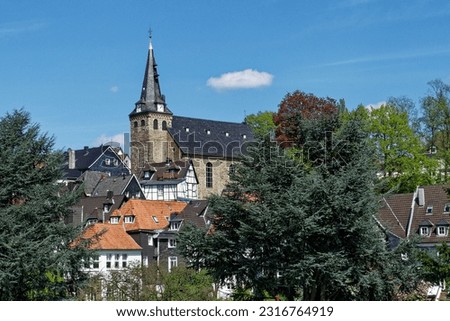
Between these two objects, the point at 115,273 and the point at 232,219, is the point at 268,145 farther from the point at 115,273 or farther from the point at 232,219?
the point at 115,273

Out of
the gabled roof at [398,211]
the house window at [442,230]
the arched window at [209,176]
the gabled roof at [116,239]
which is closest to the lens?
the house window at [442,230]

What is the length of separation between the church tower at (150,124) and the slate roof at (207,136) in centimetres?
161

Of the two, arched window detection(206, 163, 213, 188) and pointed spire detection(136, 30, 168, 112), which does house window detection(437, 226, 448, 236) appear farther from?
pointed spire detection(136, 30, 168, 112)

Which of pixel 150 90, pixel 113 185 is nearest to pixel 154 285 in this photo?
pixel 113 185

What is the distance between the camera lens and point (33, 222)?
22.8 metres

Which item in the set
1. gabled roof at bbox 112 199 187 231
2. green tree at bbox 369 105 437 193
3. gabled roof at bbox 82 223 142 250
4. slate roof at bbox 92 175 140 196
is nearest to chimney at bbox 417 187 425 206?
green tree at bbox 369 105 437 193

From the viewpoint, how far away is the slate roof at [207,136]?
96.5 m

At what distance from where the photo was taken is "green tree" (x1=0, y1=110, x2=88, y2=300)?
2155 cm

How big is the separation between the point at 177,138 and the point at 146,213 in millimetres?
40672

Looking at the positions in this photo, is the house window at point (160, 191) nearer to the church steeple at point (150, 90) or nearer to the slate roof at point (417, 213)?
the church steeple at point (150, 90)

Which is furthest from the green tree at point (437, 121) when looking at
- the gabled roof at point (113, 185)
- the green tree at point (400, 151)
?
the gabled roof at point (113, 185)

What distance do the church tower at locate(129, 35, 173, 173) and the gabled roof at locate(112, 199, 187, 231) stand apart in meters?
36.4

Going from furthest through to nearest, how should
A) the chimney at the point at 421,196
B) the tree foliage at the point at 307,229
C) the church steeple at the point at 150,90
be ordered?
the church steeple at the point at 150,90, the chimney at the point at 421,196, the tree foliage at the point at 307,229
